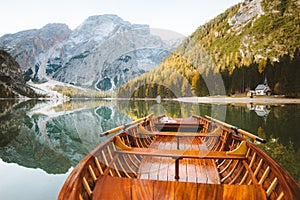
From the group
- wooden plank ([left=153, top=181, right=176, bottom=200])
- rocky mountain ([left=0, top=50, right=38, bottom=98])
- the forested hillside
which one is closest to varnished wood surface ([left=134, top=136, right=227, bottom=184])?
wooden plank ([left=153, top=181, right=176, bottom=200])

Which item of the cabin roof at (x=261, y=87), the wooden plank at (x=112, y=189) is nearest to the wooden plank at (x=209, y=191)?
the wooden plank at (x=112, y=189)

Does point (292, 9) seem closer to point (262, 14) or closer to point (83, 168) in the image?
point (262, 14)

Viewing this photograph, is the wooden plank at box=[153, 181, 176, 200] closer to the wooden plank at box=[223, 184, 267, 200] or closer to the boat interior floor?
the wooden plank at box=[223, 184, 267, 200]

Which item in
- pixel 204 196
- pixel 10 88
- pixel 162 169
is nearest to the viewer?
pixel 204 196

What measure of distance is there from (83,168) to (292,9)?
13120cm

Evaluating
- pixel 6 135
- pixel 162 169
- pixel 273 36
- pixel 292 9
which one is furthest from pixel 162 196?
pixel 292 9

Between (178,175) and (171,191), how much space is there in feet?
3.87

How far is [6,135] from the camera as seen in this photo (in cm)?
1488

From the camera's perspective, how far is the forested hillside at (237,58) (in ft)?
168

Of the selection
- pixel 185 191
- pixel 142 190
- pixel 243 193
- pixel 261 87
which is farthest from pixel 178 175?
pixel 261 87

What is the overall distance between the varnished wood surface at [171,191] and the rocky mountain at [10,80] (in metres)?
123

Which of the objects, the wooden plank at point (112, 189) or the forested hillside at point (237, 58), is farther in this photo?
the forested hillside at point (237, 58)

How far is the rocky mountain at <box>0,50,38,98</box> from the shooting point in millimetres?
109812

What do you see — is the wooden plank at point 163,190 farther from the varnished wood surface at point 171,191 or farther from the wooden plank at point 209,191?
the wooden plank at point 209,191
